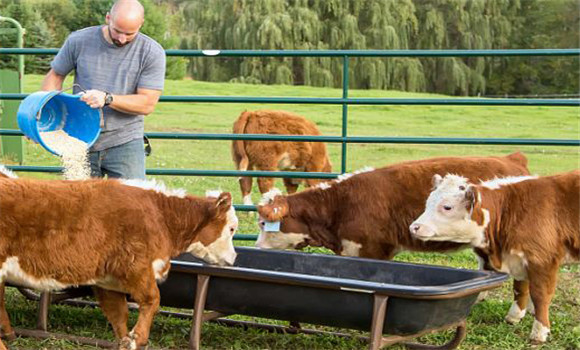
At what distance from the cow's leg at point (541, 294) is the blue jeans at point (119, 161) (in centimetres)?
262

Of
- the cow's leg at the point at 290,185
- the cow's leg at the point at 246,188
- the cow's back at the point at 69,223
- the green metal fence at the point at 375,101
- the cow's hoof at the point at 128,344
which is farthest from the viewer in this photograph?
the cow's leg at the point at 290,185

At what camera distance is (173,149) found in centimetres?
1906

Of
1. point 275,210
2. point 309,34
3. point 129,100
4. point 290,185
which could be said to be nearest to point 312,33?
point 309,34

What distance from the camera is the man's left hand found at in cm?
558

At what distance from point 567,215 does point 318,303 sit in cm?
188

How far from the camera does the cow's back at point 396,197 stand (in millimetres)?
6562

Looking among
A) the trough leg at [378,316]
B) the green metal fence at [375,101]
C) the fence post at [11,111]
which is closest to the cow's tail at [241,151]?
the green metal fence at [375,101]

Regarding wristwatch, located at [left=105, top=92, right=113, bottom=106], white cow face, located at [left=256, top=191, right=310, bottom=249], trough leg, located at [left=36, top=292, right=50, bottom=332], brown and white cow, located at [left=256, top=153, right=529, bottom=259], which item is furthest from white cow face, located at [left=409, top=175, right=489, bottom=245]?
trough leg, located at [left=36, top=292, right=50, bottom=332]

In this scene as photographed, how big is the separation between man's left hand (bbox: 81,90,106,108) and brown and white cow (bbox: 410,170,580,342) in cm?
206

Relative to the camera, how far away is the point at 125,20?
5738 millimetres

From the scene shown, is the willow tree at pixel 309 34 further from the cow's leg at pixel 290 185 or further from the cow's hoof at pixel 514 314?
the cow's hoof at pixel 514 314

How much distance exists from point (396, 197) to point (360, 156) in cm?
1311

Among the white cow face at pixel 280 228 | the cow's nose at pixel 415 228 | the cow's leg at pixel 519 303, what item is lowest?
the cow's leg at pixel 519 303

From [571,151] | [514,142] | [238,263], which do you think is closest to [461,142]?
[514,142]
